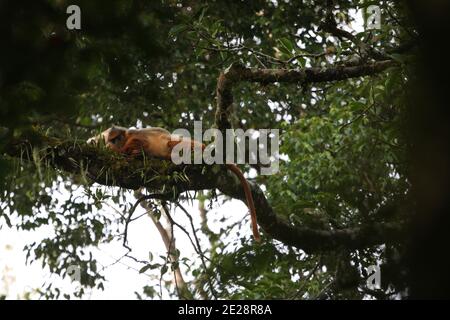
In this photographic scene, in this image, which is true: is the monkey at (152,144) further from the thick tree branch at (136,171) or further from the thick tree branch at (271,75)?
the thick tree branch at (271,75)

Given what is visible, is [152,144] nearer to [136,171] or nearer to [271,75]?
[136,171]

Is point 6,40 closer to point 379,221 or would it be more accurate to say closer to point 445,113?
point 445,113

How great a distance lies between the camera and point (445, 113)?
680 millimetres

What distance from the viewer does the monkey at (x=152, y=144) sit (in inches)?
139

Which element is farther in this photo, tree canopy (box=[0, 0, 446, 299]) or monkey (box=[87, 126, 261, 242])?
monkey (box=[87, 126, 261, 242])

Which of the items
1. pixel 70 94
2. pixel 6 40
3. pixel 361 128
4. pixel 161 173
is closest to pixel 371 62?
pixel 161 173

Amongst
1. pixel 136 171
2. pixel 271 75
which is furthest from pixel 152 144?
pixel 271 75

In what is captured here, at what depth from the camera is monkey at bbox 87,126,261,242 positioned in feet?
11.6

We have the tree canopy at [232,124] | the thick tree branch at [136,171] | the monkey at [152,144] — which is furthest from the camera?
the monkey at [152,144]

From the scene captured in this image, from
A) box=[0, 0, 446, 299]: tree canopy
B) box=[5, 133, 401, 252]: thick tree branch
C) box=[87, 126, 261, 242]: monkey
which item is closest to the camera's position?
box=[0, 0, 446, 299]: tree canopy

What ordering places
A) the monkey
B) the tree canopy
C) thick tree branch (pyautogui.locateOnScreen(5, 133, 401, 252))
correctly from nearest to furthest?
the tree canopy → thick tree branch (pyautogui.locateOnScreen(5, 133, 401, 252)) → the monkey

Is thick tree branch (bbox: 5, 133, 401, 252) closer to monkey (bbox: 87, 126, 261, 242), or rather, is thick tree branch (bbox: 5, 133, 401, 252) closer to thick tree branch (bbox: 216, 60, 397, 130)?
monkey (bbox: 87, 126, 261, 242)
